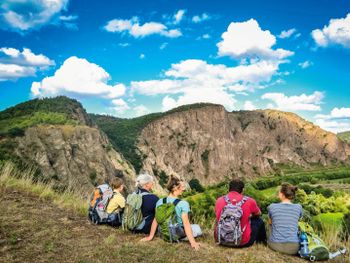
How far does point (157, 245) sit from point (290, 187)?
3.21 metres

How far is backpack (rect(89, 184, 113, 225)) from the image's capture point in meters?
9.59

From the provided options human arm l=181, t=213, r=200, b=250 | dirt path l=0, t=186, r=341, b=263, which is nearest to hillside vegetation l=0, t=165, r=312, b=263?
dirt path l=0, t=186, r=341, b=263

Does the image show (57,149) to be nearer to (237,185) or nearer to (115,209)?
(115,209)

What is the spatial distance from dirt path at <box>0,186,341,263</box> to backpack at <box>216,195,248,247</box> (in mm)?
191

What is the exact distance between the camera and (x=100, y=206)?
963cm

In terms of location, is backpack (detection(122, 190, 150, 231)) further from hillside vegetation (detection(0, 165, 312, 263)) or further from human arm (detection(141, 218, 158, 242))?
human arm (detection(141, 218, 158, 242))

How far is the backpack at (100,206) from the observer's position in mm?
9586

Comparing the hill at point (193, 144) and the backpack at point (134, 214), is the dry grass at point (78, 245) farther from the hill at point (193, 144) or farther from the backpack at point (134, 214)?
the hill at point (193, 144)

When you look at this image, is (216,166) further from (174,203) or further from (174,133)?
(174,203)

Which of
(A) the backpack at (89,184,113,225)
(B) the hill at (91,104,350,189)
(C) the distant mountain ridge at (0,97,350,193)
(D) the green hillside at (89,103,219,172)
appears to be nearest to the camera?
(A) the backpack at (89,184,113,225)

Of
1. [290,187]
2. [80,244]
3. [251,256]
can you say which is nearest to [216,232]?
[251,256]

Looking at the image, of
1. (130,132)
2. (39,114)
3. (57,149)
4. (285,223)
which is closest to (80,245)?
(285,223)

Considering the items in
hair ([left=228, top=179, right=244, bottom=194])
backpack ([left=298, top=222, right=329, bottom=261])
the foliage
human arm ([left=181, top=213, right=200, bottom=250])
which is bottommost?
the foliage

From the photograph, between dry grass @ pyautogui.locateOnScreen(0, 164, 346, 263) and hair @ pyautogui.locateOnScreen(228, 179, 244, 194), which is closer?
dry grass @ pyautogui.locateOnScreen(0, 164, 346, 263)
